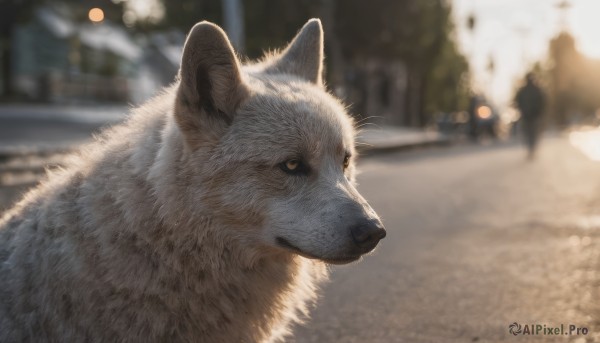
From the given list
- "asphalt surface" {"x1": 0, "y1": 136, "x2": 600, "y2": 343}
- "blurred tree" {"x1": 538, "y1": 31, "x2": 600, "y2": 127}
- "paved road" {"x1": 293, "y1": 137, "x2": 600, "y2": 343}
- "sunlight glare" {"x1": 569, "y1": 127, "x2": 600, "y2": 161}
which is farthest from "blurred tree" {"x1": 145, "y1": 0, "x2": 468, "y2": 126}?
"blurred tree" {"x1": 538, "y1": 31, "x2": 600, "y2": 127}

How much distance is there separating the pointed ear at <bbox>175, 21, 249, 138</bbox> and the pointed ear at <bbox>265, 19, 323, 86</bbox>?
2.39ft

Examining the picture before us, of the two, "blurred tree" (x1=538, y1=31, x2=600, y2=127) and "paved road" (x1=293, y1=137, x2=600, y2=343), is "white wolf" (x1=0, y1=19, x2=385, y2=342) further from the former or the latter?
"blurred tree" (x1=538, y1=31, x2=600, y2=127)

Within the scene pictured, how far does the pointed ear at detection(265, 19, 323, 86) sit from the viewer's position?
4.58 m

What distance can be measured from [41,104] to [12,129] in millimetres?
14161

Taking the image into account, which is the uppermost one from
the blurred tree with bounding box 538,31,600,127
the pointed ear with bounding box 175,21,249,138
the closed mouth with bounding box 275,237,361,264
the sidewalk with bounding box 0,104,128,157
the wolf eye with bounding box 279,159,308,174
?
the pointed ear with bounding box 175,21,249,138

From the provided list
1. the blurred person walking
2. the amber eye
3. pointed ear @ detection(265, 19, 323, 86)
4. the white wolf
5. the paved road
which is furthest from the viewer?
the blurred person walking

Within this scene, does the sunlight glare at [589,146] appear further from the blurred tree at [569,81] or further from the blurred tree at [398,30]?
the blurred tree at [569,81]

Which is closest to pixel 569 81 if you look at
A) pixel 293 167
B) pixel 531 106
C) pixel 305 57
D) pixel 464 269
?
pixel 531 106

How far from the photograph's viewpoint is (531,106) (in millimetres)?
23250

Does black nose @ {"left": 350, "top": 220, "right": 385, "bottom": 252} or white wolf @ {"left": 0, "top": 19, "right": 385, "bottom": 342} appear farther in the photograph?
black nose @ {"left": 350, "top": 220, "right": 385, "bottom": 252}

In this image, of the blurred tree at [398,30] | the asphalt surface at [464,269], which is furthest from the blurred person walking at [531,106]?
the blurred tree at [398,30]

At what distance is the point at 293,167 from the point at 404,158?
762 inches

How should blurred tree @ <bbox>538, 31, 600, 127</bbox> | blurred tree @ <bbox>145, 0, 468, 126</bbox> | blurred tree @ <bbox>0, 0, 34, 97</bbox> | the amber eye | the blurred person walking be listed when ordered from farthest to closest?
blurred tree @ <bbox>538, 31, 600, 127</bbox> < blurred tree @ <bbox>145, 0, 468, 126</bbox> < blurred tree @ <bbox>0, 0, 34, 97</bbox> < the blurred person walking < the amber eye

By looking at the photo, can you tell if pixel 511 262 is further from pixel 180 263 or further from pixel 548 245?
pixel 180 263
